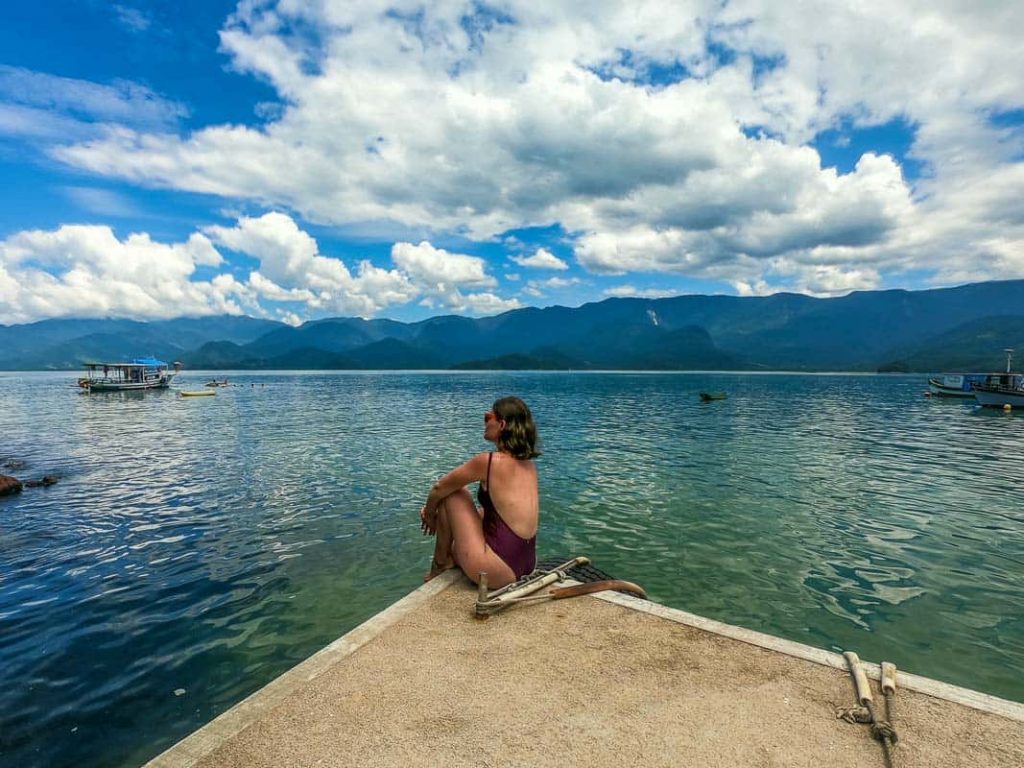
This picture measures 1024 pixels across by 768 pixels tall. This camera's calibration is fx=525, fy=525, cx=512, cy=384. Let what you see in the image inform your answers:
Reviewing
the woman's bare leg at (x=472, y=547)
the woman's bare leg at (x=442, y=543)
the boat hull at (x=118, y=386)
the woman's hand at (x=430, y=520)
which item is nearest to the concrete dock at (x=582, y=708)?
the woman's bare leg at (x=472, y=547)

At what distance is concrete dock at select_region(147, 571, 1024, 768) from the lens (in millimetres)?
4242

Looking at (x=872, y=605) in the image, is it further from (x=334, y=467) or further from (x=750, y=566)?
(x=334, y=467)

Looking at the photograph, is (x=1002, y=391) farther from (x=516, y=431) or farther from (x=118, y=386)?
(x=118, y=386)

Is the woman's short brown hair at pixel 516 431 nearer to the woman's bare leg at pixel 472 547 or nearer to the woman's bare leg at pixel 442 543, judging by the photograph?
the woman's bare leg at pixel 472 547

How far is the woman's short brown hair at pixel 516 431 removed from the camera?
23.7 feet

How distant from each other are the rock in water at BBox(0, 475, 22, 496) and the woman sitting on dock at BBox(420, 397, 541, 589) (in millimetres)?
21734

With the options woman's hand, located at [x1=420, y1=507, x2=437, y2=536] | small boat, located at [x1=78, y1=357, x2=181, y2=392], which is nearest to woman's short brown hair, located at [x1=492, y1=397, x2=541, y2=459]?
woman's hand, located at [x1=420, y1=507, x2=437, y2=536]

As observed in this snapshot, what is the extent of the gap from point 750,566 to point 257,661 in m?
10.9

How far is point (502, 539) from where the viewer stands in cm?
743

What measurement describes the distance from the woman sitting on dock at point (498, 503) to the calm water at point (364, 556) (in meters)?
4.01

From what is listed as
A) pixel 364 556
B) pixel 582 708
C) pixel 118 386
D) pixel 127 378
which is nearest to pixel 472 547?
pixel 582 708

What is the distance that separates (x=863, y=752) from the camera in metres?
4.22

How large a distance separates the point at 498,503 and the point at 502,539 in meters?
0.57

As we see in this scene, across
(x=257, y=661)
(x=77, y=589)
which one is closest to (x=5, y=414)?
(x=77, y=589)
